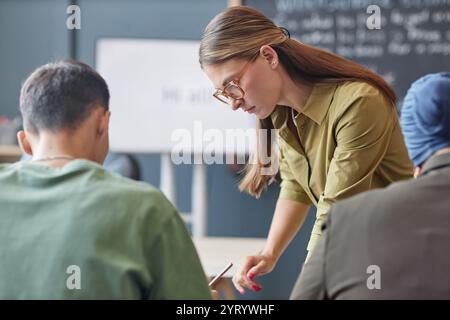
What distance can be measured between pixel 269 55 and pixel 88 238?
0.79 m

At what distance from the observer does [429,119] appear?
1285 millimetres

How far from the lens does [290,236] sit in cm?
192

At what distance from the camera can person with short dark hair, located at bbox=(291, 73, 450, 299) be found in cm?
114

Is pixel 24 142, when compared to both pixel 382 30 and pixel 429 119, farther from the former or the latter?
pixel 382 30

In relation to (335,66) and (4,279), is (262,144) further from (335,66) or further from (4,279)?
(4,279)

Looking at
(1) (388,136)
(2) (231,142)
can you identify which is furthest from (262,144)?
(2) (231,142)

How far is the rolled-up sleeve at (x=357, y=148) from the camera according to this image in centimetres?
163

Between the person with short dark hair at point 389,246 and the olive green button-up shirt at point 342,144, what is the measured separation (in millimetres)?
412

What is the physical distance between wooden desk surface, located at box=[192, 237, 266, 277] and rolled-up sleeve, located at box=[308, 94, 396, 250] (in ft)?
3.14

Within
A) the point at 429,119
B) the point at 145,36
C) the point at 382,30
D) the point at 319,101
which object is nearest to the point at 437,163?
the point at 429,119

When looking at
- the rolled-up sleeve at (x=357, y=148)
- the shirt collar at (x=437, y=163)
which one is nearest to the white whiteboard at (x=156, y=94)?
the rolled-up sleeve at (x=357, y=148)

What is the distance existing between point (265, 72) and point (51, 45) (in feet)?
8.00

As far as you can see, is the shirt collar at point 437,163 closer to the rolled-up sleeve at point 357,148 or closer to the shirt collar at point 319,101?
the rolled-up sleeve at point 357,148

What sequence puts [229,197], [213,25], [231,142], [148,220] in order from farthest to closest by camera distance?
1. [229,197]
2. [231,142]
3. [213,25]
4. [148,220]
